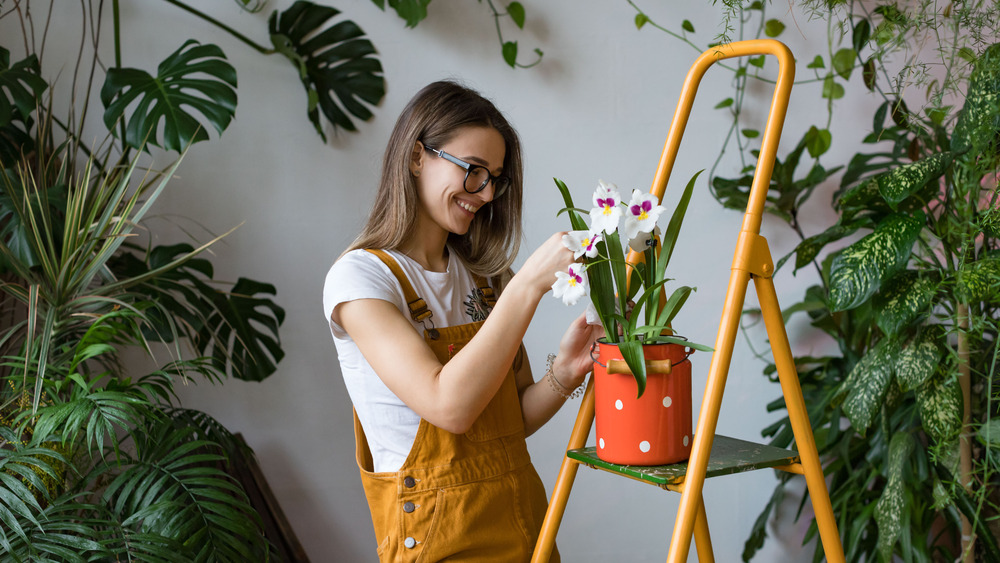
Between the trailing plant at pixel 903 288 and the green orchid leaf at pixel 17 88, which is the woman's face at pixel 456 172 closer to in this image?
the trailing plant at pixel 903 288

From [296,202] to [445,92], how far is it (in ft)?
3.44

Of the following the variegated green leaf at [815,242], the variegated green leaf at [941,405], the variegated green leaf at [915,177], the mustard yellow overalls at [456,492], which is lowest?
the mustard yellow overalls at [456,492]

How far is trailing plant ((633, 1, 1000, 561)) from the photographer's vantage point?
1.54 m

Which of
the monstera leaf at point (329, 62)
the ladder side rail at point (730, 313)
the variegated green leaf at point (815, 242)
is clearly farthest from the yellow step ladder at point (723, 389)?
the monstera leaf at point (329, 62)

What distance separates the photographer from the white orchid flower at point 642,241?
39.0 inches

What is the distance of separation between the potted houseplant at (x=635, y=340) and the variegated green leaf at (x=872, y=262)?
0.79 metres

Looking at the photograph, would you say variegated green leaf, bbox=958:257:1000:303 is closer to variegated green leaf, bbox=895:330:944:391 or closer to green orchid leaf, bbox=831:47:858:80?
variegated green leaf, bbox=895:330:944:391

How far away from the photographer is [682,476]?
974 millimetres

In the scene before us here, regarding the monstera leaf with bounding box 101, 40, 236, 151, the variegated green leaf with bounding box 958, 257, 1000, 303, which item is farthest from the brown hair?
the variegated green leaf with bounding box 958, 257, 1000, 303

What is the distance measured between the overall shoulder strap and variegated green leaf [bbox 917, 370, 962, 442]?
121cm

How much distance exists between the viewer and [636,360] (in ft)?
3.19

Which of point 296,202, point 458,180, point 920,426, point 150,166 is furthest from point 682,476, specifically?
point 150,166

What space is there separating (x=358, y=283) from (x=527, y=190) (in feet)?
4.11

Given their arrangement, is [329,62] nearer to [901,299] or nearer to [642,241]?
[642,241]
